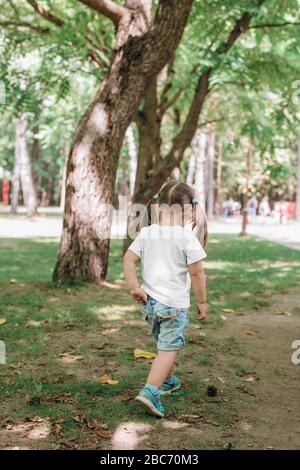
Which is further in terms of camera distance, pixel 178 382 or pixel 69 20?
pixel 69 20

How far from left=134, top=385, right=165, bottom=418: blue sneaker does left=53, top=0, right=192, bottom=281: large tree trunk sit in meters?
4.95

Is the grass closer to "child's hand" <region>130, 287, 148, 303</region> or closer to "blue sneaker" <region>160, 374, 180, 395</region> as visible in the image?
"blue sneaker" <region>160, 374, 180, 395</region>

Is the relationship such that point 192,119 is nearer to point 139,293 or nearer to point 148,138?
point 148,138

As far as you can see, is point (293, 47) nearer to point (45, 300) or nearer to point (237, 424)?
point (45, 300)

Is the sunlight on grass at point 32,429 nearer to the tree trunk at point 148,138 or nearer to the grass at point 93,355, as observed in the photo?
the grass at point 93,355

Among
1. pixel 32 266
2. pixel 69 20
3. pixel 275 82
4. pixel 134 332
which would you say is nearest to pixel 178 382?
pixel 134 332

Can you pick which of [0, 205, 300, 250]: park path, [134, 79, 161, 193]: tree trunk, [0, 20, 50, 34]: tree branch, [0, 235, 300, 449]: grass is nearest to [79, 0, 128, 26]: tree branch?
[0, 235, 300, 449]: grass

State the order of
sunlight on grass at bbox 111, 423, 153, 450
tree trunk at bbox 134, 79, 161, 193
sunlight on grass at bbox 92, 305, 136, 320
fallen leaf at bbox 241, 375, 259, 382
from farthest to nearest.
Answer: tree trunk at bbox 134, 79, 161, 193, sunlight on grass at bbox 92, 305, 136, 320, fallen leaf at bbox 241, 375, 259, 382, sunlight on grass at bbox 111, 423, 153, 450

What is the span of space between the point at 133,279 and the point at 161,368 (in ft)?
2.02

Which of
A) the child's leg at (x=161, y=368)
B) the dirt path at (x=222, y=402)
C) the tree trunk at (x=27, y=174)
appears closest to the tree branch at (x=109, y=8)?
the dirt path at (x=222, y=402)

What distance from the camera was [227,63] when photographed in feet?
36.9

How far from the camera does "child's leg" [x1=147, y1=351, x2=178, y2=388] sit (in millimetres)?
3975

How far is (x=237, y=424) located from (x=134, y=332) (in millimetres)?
2657

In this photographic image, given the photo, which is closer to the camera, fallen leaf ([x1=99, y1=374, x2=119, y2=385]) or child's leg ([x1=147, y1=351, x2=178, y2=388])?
child's leg ([x1=147, y1=351, x2=178, y2=388])
